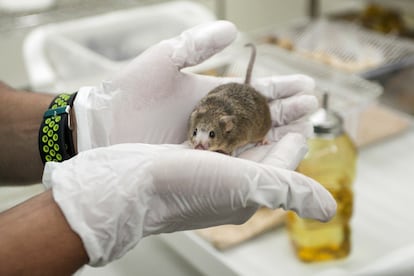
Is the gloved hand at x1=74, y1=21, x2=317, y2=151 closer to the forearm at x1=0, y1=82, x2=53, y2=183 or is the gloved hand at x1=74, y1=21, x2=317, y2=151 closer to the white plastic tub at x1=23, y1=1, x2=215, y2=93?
the forearm at x1=0, y1=82, x2=53, y2=183

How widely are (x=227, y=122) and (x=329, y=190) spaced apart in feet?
0.79

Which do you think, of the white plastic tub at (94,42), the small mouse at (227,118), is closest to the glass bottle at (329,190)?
the small mouse at (227,118)

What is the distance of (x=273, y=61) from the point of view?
4.93ft

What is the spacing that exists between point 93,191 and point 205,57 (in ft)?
1.14

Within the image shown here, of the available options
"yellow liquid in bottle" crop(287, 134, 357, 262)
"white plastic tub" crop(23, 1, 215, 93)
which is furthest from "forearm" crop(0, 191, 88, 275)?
"white plastic tub" crop(23, 1, 215, 93)

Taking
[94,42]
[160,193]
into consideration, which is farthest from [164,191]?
[94,42]

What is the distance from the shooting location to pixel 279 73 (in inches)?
55.8

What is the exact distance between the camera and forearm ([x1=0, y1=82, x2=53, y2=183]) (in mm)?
970

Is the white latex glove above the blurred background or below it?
above

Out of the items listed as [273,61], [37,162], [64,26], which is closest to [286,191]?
[37,162]

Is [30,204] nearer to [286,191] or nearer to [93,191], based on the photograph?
[93,191]

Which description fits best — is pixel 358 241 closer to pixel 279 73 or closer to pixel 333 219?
pixel 333 219

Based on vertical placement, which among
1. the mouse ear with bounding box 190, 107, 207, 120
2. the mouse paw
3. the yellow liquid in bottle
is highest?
the mouse ear with bounding box 190, 107, 207, 120

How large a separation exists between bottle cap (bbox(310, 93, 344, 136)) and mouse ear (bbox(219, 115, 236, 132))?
162 mm
